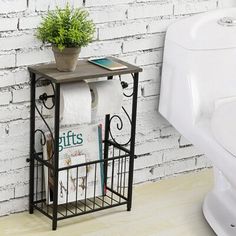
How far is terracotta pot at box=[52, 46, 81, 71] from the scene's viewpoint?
2.27m

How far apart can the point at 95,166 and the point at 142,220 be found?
0.81 feet

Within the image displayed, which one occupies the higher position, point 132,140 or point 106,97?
point 106,97

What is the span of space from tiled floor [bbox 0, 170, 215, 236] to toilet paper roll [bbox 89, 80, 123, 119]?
0.37 meters

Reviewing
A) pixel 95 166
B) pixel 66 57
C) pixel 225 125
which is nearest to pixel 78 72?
pixel 66 57

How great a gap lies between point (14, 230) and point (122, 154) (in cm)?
53

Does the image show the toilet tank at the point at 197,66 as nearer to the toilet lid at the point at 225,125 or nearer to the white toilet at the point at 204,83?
the white toilet at the point at 204,83

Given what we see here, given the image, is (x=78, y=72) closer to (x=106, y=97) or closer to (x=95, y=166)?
(x=106, y=97)

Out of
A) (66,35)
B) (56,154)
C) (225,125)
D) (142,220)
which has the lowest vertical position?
(142,220)

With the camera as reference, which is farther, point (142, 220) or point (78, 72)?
point (142, 220)

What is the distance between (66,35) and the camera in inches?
89.0

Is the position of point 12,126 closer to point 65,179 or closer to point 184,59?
point 65,179

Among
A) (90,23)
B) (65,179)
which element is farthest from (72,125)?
(90,23)

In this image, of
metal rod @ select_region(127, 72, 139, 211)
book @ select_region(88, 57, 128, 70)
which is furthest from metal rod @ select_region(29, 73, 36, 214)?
metal rod @ select_region(127, 72, 139, 211)

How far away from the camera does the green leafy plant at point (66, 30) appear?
88.7 inches
